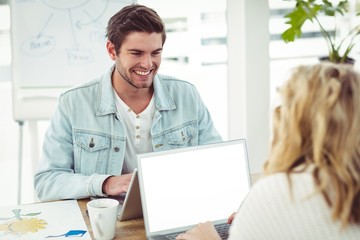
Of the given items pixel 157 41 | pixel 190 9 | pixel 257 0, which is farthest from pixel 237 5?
pixel 157 41

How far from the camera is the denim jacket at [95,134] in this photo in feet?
6.05

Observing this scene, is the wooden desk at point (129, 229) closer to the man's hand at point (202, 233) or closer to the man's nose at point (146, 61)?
the man's hand at point (202, 233)

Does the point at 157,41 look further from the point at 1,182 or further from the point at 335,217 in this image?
the point at 1,182

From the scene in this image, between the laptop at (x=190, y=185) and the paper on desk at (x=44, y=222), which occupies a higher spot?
the laptop at (x=190, y=185)

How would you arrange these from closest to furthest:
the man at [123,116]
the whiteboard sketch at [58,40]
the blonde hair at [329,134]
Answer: the blonde hair at [329,134], the man at [123,116], the whiteboard sketch at [58,40]

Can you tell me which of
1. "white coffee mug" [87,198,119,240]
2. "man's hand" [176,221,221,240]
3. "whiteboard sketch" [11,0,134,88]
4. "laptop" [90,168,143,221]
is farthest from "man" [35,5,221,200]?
"whiteboard sketch" [11,0,134,88]

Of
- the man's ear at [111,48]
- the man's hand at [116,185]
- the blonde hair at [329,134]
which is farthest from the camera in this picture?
the man's ear at [111,48]

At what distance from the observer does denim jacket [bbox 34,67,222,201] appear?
1.84m

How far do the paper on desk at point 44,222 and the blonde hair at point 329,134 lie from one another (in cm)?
70

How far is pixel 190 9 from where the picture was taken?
314 cm

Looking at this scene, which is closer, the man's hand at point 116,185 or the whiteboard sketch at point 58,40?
the man's hand at point 116,185

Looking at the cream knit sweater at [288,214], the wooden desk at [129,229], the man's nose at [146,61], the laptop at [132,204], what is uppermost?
the man's nose at [146,61]

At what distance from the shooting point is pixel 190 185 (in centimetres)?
152

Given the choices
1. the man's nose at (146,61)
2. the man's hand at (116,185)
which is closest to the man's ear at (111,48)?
the man's nose at (146,61)
